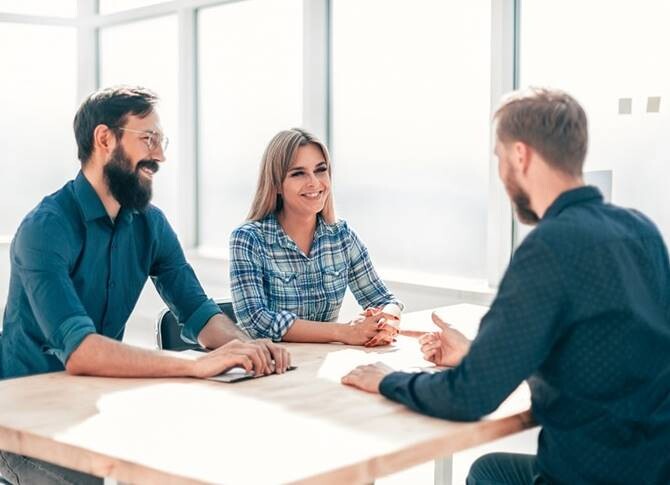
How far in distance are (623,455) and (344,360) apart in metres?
0.84

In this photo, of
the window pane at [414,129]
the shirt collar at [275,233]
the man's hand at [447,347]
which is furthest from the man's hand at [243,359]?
the window pane at [414,129]

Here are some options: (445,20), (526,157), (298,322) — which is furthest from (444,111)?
(526,157)

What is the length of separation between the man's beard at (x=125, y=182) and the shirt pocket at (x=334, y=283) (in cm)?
75

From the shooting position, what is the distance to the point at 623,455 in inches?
69.6

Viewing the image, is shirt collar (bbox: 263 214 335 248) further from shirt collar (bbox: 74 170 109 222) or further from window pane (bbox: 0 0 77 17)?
window pane (bbox: 0 0 77 17)

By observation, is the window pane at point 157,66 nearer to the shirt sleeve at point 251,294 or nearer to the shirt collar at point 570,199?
the shirt sleeve at point 251,294

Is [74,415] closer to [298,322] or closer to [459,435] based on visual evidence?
[459,435]

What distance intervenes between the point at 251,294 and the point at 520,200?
119cm

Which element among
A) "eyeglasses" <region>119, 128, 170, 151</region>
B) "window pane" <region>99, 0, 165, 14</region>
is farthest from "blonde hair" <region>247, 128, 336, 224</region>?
"window pane" <region>99, 0, 165, 14</region>

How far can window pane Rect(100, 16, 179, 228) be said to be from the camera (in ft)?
21.5

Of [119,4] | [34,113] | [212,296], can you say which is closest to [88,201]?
[212,296]

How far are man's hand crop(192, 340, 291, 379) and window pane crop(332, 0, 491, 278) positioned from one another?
98.5 inches

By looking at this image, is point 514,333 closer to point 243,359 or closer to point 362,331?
point 243,359

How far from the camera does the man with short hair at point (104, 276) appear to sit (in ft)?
7.23
